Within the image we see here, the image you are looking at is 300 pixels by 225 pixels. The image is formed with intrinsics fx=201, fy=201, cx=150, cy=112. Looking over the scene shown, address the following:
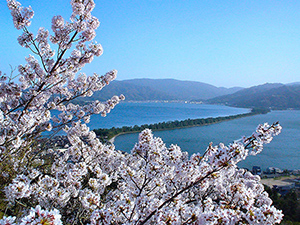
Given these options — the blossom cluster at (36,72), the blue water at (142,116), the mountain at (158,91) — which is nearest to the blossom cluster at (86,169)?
the blossom cluster at (36,72)

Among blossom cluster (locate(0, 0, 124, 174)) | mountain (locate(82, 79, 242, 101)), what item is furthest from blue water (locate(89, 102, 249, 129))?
mountain (locate(82, 79, 242, 101))

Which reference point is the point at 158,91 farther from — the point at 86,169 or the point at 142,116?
the point at 86,169

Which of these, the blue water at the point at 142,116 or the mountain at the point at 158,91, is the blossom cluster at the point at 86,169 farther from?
the mountain at the point at 158,91

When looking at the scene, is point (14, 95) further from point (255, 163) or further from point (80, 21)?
point (255, 163)

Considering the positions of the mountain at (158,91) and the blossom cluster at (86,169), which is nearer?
the blossom cluster at (86,169)

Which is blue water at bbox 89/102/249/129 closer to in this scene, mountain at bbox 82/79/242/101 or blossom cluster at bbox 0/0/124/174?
blossom cluster at bbox 0/0/124/174

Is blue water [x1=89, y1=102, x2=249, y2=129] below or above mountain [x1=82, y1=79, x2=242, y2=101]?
below

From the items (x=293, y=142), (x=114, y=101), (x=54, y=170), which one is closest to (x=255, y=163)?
(x=293, y=142)

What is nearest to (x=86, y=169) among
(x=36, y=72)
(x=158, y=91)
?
(x=36, y=72)
